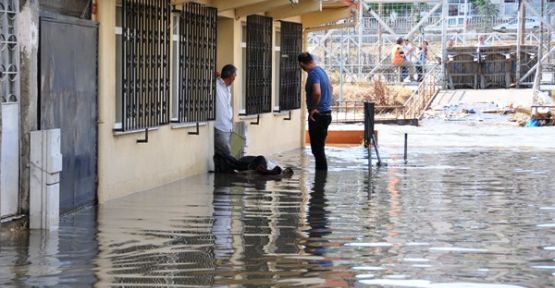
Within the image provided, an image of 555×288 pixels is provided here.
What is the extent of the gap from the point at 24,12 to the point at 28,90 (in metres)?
0.70

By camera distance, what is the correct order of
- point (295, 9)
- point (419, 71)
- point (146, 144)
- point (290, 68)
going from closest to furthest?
point (146, 144)
point (295, 9)
point (290, 68)
point (419, 71)

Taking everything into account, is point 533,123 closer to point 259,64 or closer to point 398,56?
point 398,56

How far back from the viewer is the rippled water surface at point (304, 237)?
8.90 metres

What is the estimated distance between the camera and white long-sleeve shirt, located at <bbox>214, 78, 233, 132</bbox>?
59.1 feet

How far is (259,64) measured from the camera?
21594 mm

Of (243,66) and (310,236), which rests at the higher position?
(243,66)

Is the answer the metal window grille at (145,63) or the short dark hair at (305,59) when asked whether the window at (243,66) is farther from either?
the metal window grille at (145,63)

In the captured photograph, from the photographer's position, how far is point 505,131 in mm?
34562

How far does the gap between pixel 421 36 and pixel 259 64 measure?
1429 inches

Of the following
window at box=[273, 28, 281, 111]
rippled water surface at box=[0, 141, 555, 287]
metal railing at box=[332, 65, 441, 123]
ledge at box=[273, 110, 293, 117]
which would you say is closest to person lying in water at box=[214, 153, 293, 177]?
rippled water surface at box=[0, 141, 555, 287]

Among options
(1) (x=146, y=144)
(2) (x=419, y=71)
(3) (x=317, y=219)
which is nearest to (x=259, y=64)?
(1) (x=146, y=144)

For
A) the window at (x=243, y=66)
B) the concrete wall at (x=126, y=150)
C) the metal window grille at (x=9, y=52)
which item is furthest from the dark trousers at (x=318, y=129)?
the metal window grille at (x=9, y=52)

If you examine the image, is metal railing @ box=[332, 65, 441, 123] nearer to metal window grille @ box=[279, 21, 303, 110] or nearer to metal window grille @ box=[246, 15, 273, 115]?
metal window grille @ box=[279, 21, 303, 110]

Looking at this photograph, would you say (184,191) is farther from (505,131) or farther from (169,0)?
(505,131)
